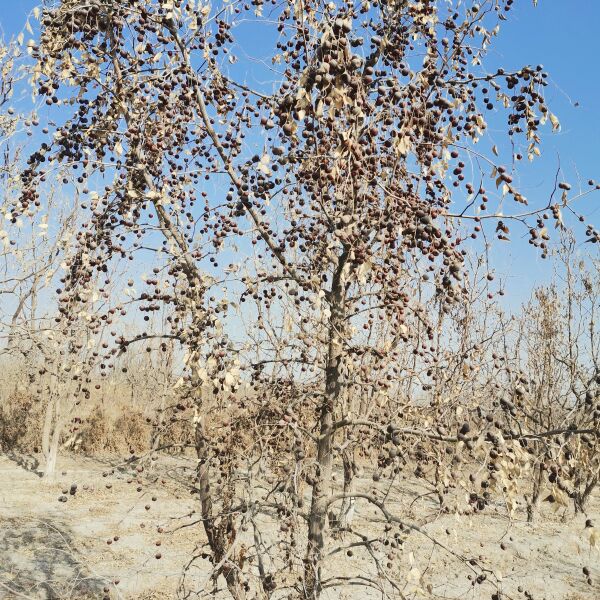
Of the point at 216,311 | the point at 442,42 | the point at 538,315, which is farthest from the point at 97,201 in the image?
the point at 538,315

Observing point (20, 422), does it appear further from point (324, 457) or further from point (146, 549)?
point (324, 457)

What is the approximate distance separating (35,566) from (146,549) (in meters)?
1.82

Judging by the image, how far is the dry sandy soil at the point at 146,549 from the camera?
8.08 m

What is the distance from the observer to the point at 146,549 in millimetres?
9836

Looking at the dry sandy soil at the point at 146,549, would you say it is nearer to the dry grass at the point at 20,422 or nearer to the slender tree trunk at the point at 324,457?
the slender tree trunk at the point at 324,457

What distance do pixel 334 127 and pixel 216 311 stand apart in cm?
145

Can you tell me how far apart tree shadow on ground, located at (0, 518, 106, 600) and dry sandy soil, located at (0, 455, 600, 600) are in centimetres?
2

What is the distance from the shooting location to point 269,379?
4609 mm

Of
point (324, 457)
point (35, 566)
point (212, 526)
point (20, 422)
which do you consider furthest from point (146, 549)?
point (20, 422)

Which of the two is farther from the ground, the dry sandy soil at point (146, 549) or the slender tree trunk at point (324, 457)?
the slender tree trunk at point (324, 457)

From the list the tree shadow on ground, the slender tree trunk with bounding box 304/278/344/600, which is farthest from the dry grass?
the slender tree trunk with bounding box 304/278/344/600

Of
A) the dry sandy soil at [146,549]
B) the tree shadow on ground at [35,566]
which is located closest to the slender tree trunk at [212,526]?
the dry sandy soil at [146,549]

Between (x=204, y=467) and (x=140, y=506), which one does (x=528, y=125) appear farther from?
(x=140, y=506)

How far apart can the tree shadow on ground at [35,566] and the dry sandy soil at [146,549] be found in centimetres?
2
